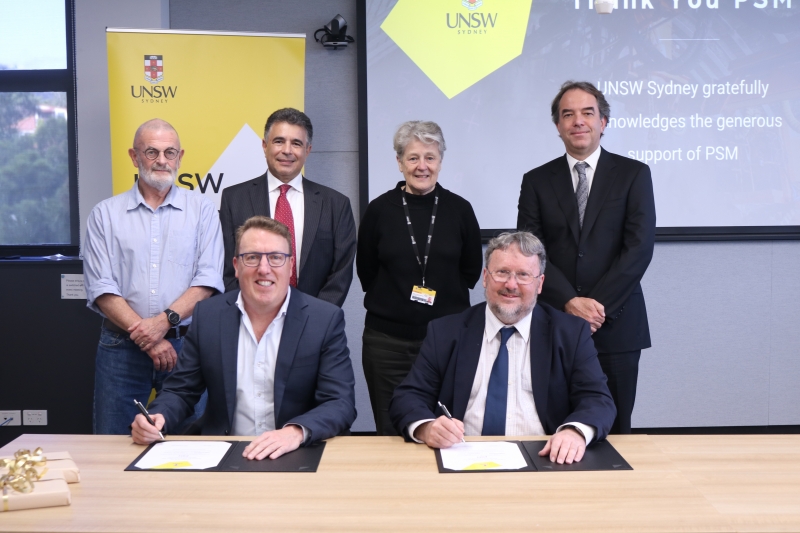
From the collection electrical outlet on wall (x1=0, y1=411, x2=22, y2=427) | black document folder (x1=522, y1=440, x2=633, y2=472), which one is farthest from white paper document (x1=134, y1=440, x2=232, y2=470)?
electrical outlet on wall (x1=0, y1=411, x2=22, y2=427)

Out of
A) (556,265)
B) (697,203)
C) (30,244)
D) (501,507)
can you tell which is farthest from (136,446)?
(697,203)

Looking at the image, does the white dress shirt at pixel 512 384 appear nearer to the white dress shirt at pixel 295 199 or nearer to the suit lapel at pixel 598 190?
the suit lapel at pixel 598 190

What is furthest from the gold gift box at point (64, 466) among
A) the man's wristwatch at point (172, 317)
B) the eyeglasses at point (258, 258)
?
the man's wristwatch at point (172, 317)

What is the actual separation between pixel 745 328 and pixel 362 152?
104 inches

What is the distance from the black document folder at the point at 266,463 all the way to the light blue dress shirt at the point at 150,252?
110cm

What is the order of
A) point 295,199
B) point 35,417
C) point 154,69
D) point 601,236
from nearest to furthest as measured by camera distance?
point 601,236
point 295,199
point 154,69
point 35,417

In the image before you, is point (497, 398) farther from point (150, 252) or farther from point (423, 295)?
point (150, 252)

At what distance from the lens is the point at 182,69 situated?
4.12 metres

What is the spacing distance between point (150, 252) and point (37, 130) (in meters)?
2.17

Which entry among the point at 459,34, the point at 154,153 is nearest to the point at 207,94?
the point at 154,153

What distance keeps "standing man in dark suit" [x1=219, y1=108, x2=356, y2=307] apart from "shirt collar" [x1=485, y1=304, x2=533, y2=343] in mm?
920

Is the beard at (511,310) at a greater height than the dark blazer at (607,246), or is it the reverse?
the dark blazer at (607,246)

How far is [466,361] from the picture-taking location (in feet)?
8.05

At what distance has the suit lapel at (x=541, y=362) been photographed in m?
2.39
